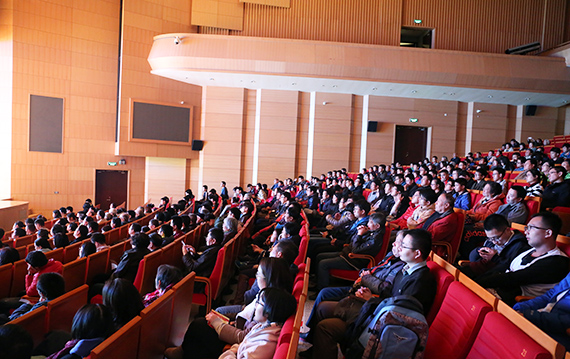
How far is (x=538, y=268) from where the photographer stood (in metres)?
1.95

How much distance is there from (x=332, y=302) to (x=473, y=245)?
170 centimetres

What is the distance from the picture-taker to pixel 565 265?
1.90 metres

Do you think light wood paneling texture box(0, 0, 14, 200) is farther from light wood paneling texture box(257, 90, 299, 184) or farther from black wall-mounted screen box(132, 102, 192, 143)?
light wood paneling texture box(257, 90, 299, 184)

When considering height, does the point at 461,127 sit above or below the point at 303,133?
above

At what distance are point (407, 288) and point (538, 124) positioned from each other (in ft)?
41.0

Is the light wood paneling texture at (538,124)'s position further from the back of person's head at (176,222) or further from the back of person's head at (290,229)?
the back of person's head at (176,222)

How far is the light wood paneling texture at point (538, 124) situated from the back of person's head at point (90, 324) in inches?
522

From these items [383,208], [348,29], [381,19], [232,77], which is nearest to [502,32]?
[381,19]

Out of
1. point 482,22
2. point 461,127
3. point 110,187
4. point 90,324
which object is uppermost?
point 482,22

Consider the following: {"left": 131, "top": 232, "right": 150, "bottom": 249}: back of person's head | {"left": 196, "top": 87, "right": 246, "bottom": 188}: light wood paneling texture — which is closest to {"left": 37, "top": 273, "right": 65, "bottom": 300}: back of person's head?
{"left": 131, "top": 232, "right": 150, "bottom": 249}: back of person's head

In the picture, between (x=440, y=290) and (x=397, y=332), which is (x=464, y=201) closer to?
(x=440, y=290)

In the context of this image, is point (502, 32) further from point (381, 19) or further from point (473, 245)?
point (473, 245)

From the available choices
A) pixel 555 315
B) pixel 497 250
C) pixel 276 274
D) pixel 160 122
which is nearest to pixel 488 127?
pixel 160 122

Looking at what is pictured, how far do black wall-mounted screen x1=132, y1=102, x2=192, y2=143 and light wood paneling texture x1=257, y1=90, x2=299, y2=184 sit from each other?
234 centimetres
